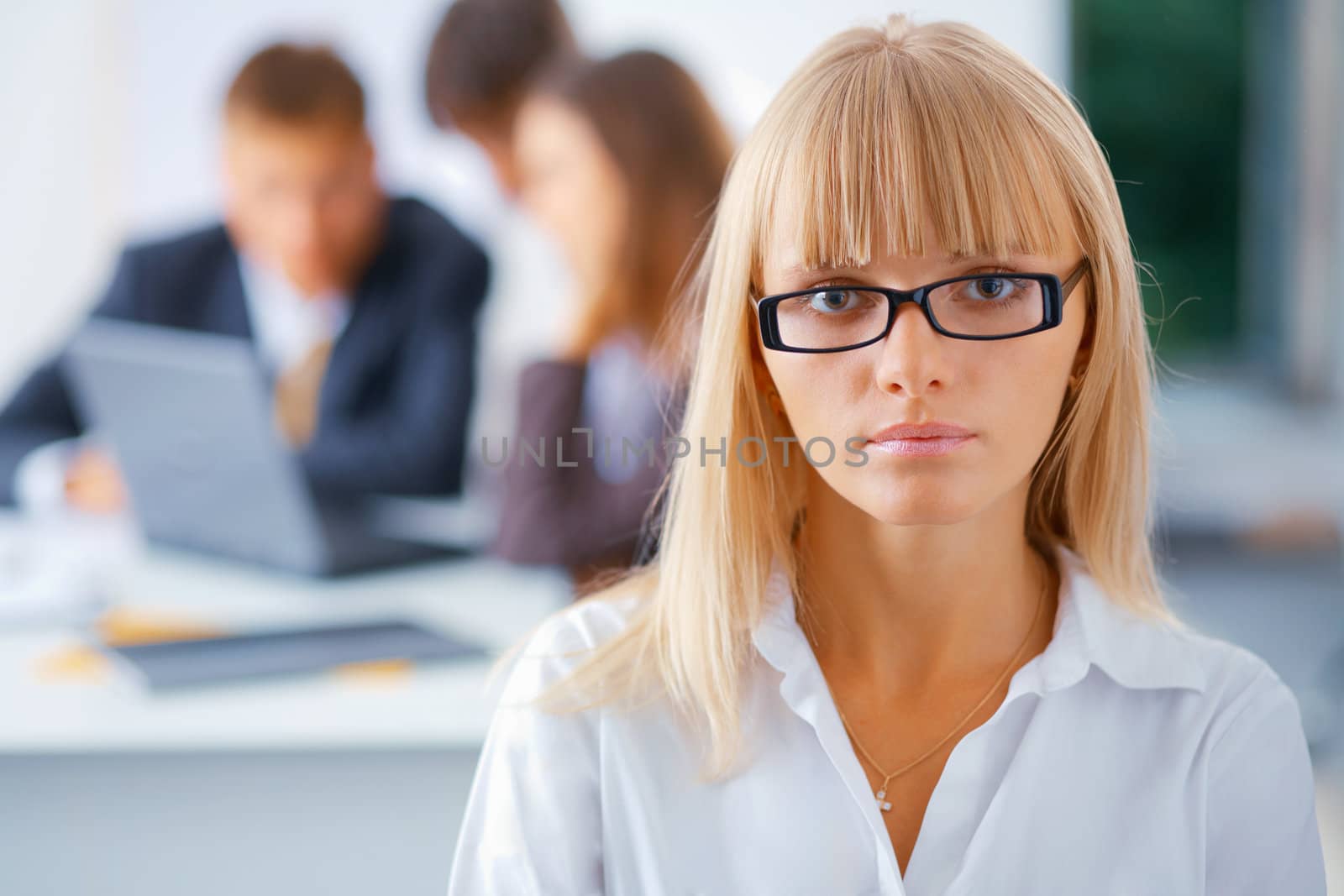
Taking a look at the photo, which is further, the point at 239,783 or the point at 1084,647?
the point at 239,783

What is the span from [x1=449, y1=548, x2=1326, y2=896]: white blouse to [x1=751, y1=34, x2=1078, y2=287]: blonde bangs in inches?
12.4

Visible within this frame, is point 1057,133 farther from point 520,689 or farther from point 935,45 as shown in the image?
point 520,689

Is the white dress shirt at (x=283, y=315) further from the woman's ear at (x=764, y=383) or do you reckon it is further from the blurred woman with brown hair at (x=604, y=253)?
the woman's ear at (x=764, y=383)

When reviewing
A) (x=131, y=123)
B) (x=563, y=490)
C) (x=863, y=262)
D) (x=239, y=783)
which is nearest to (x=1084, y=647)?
(x=863, y=262)

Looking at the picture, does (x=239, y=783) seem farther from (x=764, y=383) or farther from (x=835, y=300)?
(x=835, y=300)

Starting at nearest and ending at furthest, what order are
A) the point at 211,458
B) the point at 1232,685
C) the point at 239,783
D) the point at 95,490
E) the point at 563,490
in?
the point at 1232,685, the point at 239,783, the point at 211,458, the point at 563,490, the point at 95,490

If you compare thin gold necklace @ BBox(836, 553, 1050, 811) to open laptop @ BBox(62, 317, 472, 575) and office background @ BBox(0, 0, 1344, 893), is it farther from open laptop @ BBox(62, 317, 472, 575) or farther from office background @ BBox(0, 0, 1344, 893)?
office background @ BBox(0, 0, 1344, 893)

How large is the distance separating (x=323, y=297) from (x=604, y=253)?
4.82ft

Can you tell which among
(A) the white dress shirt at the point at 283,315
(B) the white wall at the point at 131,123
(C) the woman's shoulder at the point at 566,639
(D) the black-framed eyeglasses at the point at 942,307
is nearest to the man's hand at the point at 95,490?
(A) the white dress shirt at the point at 283,315

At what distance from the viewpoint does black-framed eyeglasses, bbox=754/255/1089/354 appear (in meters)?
0.83

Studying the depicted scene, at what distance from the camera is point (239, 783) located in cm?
153

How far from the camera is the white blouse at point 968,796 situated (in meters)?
0.89

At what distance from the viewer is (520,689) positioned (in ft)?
3.16

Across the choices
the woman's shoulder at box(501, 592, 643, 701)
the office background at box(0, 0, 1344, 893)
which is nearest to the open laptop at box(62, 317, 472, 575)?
the woman's shoulder at box(501, 592, 643, 701)
